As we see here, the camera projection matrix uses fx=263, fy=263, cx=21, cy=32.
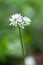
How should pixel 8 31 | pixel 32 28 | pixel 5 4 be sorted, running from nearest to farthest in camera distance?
pixel 8 31 < pixel 5 4 < pixel 32 28

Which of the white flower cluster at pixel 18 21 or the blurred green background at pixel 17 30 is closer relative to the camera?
the white flower cluster at pixel 18 21

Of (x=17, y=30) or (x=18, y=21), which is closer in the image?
(x=18, y=21)

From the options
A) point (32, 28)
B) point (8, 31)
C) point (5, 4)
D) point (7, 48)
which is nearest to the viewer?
point (7, 48)

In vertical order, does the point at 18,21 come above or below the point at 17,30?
below

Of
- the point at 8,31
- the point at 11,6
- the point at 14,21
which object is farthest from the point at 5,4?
the point at 14,21

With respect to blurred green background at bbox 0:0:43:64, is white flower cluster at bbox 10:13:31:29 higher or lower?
lower

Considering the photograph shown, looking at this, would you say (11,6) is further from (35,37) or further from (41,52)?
(41,52)

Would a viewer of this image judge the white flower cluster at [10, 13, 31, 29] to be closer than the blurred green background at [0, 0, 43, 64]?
Yes

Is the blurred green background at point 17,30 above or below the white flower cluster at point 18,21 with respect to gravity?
above
